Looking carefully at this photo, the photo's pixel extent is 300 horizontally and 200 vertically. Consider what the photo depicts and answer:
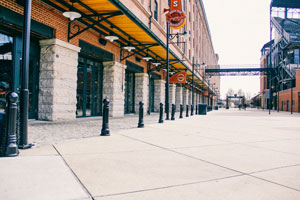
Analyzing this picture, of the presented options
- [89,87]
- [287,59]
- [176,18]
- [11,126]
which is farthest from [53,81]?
[287,59]

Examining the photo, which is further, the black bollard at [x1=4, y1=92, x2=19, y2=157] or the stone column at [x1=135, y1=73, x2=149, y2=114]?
the stone column at [x1=135, y1=73, x2=149, y2=114]

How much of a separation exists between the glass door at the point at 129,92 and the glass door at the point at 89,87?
161 inches

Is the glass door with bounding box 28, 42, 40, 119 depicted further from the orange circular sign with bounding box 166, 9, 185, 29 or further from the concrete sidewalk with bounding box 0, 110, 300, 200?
the orange circular sign with bounding box 166, 9, 185, 29

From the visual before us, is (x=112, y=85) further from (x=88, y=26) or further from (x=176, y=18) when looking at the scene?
(x=176, y=18)

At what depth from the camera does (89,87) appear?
13.1 metres

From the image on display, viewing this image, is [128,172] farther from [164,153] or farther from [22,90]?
[22,90]

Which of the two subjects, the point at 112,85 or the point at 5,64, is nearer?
the point at 5,64

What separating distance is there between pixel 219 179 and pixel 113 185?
1319 millimetres

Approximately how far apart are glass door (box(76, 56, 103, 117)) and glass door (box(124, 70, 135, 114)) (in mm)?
4099

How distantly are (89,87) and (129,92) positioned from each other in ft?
18.1

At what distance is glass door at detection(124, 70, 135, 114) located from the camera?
59.1 feet

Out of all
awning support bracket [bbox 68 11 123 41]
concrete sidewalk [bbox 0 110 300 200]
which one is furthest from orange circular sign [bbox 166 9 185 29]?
concrete sidewalk [bbox 0 110 300 200]

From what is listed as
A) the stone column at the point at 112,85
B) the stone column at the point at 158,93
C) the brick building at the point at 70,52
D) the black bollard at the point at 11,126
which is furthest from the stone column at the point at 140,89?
the black bollard at the point at 11,126

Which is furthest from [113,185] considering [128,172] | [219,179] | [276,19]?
[276,19]
